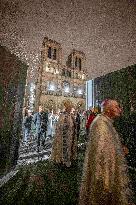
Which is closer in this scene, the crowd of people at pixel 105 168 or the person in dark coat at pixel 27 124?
the crowd of people at pixel 105 168

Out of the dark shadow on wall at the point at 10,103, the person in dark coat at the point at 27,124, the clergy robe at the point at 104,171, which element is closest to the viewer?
the clergy robe at the point at 104,171

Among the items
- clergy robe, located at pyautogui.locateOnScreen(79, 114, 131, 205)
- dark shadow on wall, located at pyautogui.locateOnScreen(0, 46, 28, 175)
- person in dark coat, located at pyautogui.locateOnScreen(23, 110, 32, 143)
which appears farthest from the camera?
person in dark coat, located at pyautogui.locateOnScreen(23, 110, 32, 143)

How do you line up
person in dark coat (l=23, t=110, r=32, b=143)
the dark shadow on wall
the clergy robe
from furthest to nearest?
person in dark coat (l=23, t=110, r=32, b=143), the dark shadow on wall, the clergy robe

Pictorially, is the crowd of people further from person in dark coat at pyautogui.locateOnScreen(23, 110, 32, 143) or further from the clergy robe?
person in dark coat at pyautogui.locateOnScreen(23, 110, 32, 143)

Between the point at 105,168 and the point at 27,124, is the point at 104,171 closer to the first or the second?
the point at 105,168

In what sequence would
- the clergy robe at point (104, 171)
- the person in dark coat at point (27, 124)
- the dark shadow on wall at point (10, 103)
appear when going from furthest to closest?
the person in dark coat at point (27, 124), the dark shadow on wall at point (10, 103), the clergy robe at point (104, 171)

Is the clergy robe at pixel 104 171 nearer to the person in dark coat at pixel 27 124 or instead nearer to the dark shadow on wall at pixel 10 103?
the dark shadow on wall at pixel 10 103

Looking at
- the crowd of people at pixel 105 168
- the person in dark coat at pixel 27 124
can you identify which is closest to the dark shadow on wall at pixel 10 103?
the crowd of people at pixel 105 168

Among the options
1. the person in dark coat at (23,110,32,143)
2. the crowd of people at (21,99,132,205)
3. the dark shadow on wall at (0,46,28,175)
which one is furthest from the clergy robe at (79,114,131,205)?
the person in dark coat at (23,110,32,143)

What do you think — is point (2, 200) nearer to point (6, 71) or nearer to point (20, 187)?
point (20, 187)

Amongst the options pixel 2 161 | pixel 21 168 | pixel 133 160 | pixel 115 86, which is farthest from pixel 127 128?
pixel 2 161

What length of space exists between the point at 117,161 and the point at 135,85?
22.4 feet

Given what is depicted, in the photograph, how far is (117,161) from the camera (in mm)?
3719

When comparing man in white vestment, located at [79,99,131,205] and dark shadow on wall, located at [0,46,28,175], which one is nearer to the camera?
man in white vestment, located at [79,99,131,205]
